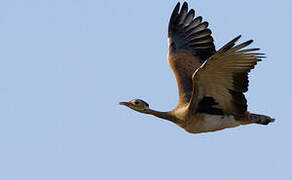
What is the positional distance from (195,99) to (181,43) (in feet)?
11.4

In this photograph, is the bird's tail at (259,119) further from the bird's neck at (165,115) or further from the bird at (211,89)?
the bird's neck at (165,115)

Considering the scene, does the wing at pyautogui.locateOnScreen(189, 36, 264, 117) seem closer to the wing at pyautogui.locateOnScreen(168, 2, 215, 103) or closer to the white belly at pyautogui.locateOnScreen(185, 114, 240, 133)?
the white belly at pyautogui.locateOnScreen(185, 114, 240, 133)

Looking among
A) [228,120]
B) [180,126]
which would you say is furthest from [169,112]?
[228,120]

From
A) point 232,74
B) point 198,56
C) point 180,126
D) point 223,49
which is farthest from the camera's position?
point 198,56

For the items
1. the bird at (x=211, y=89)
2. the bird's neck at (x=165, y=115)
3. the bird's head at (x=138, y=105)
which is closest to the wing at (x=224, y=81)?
the bird at (x=211, y=89)

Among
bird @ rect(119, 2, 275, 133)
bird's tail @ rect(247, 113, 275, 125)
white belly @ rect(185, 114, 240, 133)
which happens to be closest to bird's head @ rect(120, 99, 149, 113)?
bird @ rect(119, 2, 275, 133)

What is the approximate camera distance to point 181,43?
1761 cm

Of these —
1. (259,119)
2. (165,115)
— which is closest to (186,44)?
(165,115)

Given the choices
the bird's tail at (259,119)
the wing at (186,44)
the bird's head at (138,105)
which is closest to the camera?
the bird's tail at (259,119)

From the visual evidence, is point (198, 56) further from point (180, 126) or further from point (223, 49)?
point (223, 49)

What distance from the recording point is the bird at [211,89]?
13398 millimetres

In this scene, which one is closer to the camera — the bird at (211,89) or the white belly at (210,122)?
the bird at (211,89)

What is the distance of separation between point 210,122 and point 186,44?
3528 mm

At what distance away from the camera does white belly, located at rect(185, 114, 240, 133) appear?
14602 millimetres
